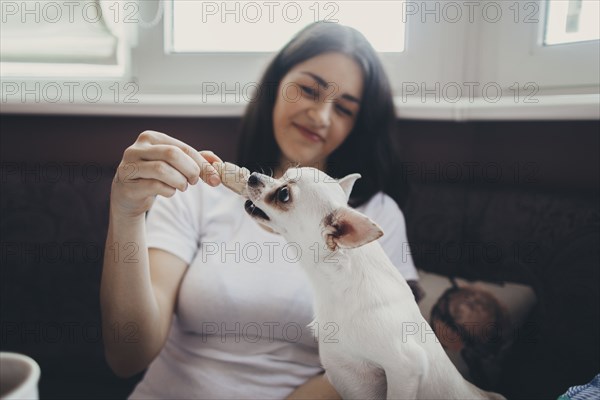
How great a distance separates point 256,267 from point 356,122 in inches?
12.6

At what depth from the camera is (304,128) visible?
74 cm

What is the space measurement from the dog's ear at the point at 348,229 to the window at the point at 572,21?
51 centimetres

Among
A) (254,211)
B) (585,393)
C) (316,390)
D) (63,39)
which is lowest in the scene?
(316,390)

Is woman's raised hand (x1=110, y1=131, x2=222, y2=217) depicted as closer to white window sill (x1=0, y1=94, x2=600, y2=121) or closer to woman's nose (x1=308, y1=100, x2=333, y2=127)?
woman's nose (x1=308, y1=100, x2=333, y2=127)

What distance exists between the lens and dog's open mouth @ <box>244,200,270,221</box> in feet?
1.59

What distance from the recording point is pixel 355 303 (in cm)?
45

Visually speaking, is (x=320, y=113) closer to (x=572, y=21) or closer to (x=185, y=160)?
(x=185, y=160)

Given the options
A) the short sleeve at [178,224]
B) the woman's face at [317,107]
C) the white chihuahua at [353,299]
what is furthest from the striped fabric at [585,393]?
the short sleeve at [178,224]

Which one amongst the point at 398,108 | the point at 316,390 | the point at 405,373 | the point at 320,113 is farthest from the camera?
the point at 398,108

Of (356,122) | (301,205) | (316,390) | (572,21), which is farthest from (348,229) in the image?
(572,21)

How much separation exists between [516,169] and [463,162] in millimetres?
105

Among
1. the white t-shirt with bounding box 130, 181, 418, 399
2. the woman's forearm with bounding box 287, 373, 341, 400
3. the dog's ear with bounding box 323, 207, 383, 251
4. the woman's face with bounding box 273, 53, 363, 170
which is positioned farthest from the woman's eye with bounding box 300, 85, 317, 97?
the woman's forearm with bounding box 287, 373, 341, 400

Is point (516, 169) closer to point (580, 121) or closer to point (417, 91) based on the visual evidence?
point (580, 121)

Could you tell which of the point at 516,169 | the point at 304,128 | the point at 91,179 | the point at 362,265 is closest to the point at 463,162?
the point at 516,169
